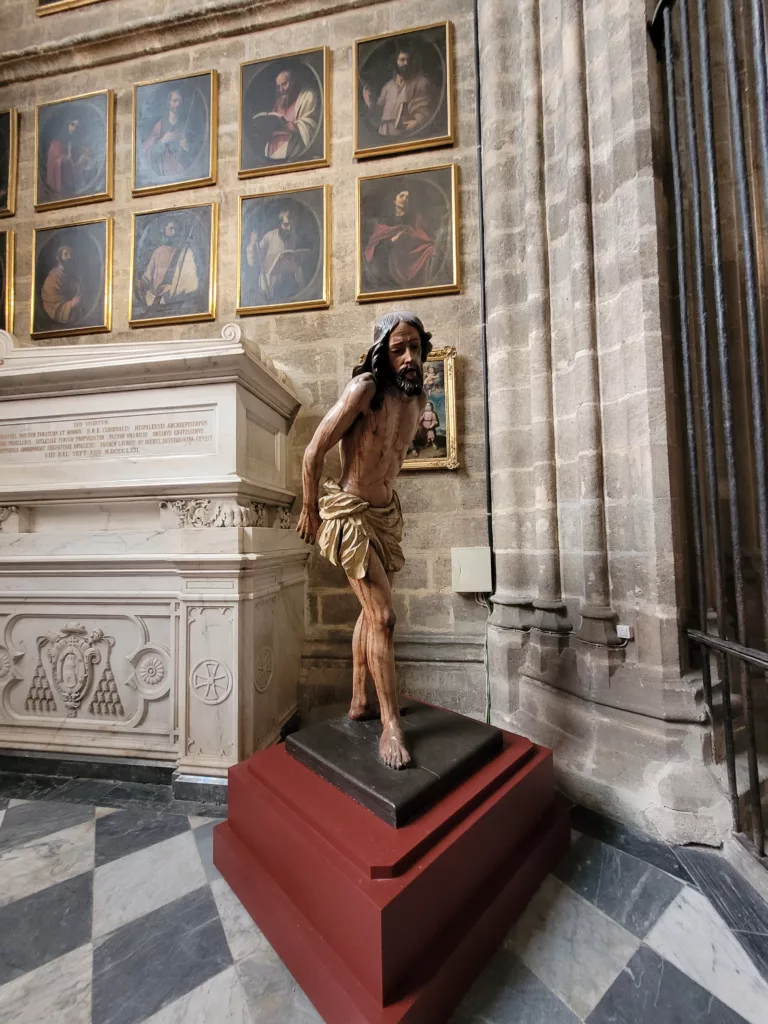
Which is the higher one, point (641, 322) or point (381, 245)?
point (381, 245)

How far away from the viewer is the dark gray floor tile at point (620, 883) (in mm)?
1470

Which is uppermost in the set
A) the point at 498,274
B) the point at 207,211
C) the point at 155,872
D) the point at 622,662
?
the point at 207,211

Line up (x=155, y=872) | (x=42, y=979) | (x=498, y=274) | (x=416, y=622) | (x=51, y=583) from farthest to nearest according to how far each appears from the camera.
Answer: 1. (x=416, y=622)
2. (x=498, y=274)
3. (x=51, y=583)
4. (x=155, y=872)
5. (x=42, y=979)

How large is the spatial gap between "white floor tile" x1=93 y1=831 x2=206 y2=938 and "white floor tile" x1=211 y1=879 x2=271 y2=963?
0.37ft

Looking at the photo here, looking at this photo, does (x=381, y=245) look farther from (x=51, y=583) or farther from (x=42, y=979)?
(x=42, y=979)

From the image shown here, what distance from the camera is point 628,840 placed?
1.86 m

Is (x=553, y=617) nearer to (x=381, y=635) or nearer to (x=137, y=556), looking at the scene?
(x=381, y=635)

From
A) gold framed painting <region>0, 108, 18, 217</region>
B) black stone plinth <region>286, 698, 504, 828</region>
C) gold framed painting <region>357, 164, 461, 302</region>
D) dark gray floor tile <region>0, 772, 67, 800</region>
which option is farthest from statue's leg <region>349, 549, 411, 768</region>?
gold framed painting <region>0, 108, 18, 217</region>

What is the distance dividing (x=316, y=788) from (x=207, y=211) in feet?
13.5

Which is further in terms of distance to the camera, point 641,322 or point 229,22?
point 229,22

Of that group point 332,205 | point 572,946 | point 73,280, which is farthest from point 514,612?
point 73,280

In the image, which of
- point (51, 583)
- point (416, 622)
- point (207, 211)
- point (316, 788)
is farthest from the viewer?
point (207, 211)

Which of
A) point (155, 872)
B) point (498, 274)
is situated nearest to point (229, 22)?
point (498, 274)

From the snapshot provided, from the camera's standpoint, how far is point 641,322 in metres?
2.15
